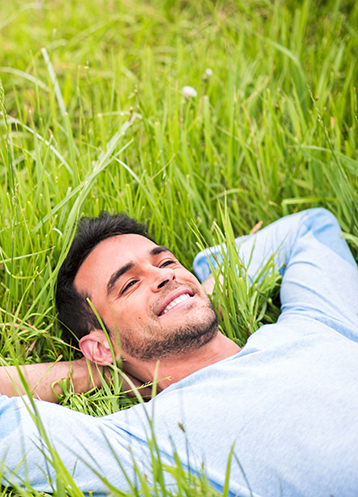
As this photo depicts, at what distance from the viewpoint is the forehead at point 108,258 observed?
2.01 metres

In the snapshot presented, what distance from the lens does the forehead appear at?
201cm

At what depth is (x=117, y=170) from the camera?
2.50 metres

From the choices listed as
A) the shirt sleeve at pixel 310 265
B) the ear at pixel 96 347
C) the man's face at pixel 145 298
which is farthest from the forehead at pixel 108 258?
the shirt sleeve at pixel 310 265

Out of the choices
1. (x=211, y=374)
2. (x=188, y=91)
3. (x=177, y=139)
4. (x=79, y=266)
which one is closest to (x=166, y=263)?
(x=79, y=266)

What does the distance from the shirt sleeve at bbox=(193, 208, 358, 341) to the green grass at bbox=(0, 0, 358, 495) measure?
0.41 ft

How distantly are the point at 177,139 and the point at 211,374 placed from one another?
5.15 ft

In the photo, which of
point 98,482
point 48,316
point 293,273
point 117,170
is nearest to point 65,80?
point 117,170

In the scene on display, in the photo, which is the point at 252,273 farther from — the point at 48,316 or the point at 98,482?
the point at 98,482

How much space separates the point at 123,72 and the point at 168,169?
147 cm

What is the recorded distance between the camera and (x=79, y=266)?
213 centimetres

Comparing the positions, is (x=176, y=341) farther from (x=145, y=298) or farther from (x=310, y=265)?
(x=310, y=265)

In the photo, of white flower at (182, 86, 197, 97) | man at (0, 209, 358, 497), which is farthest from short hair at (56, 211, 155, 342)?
white flower at (182, 86, 197, 97)

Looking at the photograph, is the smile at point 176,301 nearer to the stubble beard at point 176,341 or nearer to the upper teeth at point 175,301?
the upper teeth at point 175,301

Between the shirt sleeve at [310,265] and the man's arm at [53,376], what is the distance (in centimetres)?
82
